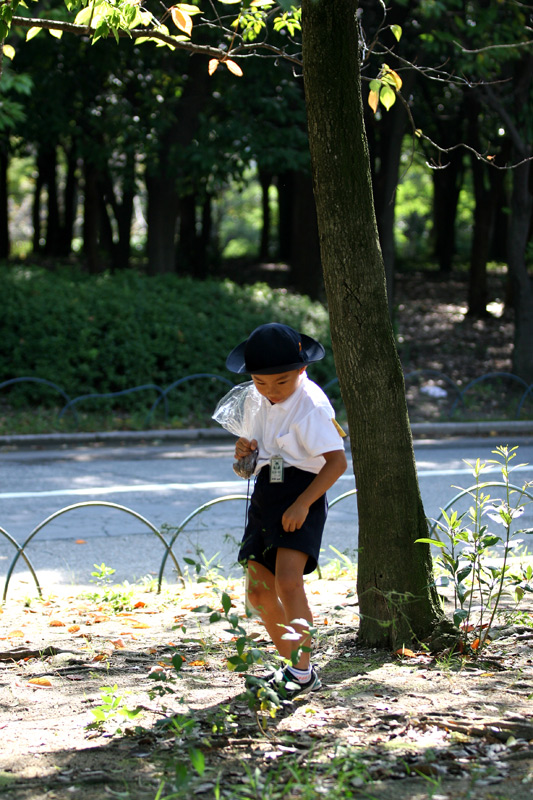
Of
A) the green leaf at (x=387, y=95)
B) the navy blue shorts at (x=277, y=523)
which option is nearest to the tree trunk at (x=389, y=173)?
→ the green leaf at (x=387, y=95)

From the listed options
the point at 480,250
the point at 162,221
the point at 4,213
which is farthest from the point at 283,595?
the point at 4,213

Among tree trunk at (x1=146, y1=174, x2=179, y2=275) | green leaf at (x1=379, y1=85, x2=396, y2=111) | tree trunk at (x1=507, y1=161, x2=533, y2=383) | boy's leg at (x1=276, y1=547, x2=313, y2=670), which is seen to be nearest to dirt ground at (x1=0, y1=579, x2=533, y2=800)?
boy's leg at (x1=276, y1=547, x2=313, y2=670)

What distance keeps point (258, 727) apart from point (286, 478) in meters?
1.06

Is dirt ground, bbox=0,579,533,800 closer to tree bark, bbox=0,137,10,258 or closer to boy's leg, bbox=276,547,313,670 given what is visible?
boy's leg, bbox=276,547,313,670

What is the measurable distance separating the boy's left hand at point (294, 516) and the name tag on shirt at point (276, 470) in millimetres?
150

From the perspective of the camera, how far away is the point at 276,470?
3799 mm

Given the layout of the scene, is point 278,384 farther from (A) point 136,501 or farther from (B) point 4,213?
(B) point 4,213

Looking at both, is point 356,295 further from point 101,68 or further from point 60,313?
point 101,68

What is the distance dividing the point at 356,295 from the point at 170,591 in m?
2.84

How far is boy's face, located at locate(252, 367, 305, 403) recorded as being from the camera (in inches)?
149

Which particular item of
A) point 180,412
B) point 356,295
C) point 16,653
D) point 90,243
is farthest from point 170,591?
point 90,243

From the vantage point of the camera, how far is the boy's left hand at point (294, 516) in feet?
12.1

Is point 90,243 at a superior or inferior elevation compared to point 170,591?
superior

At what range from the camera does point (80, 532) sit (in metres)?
8.06
